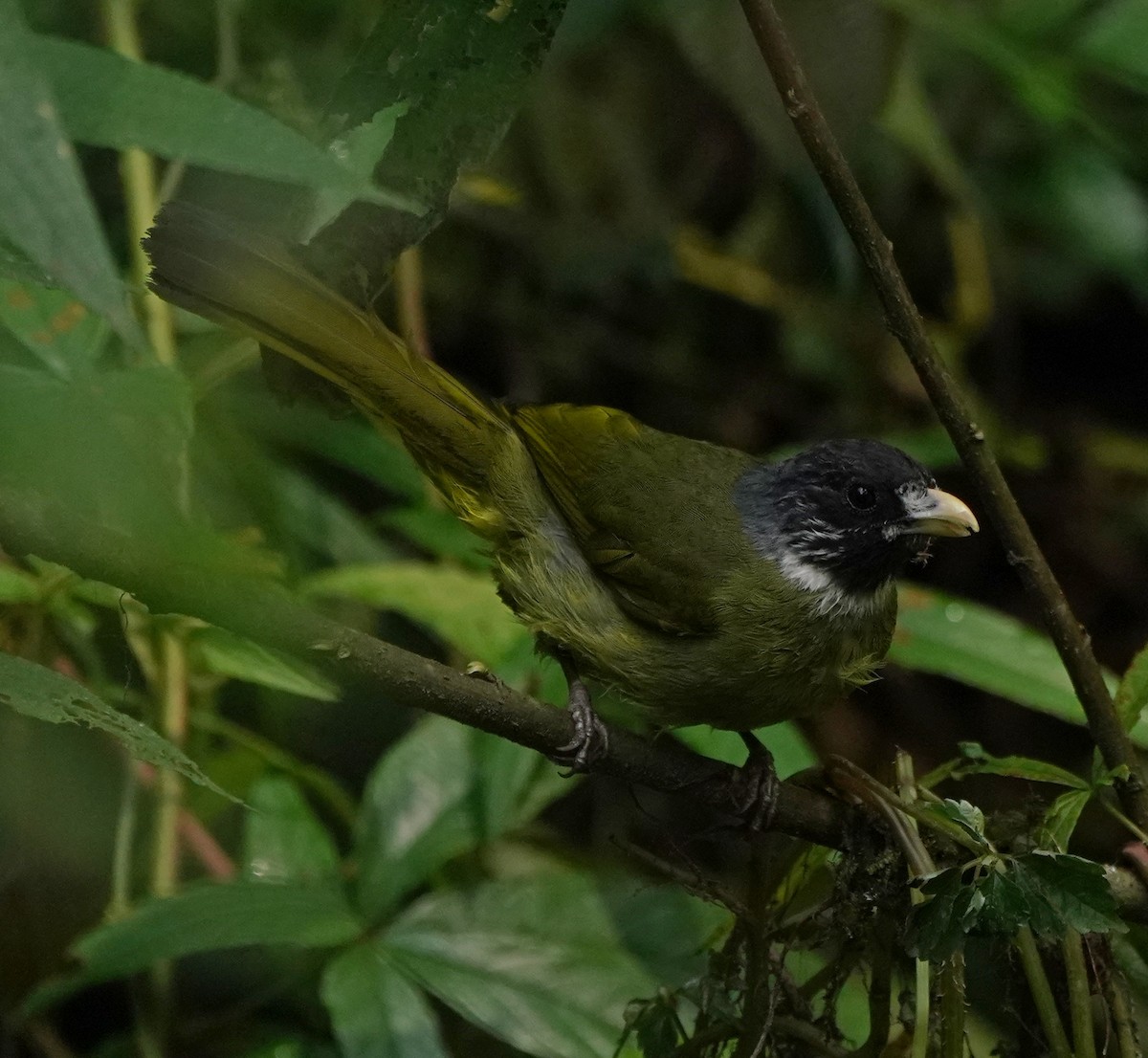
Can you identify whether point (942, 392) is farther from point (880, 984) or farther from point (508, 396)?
point (508, 396)

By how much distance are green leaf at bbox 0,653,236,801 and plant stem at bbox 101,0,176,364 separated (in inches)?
64.4

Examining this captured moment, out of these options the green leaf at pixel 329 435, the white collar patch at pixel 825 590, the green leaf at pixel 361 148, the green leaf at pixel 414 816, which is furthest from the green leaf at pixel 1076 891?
the green leaf at pixel 329 435

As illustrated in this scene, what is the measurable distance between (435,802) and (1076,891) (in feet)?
4.81

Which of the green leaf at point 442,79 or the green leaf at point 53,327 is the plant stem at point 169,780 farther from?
the green leaf at point 442,79

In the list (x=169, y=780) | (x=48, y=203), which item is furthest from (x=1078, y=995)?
(x=169, y=780)

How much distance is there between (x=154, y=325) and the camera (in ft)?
9.95

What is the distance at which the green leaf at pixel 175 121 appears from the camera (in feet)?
4.77

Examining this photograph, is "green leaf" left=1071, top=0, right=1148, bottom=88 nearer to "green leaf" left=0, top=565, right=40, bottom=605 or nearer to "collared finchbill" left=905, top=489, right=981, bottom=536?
"collared finchbill" left=905, top=489, right=981, bottom=536

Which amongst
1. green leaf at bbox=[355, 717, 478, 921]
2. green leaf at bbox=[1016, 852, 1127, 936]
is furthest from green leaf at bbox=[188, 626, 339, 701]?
green leaf at bbox=[1016, 852, 1127, 936]

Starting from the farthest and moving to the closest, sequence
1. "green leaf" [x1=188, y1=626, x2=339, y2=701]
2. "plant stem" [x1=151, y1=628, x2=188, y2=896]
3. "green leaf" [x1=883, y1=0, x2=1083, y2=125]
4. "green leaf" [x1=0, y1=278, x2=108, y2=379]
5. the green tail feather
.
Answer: "green leaf" [x1=883, y1=0, x2=1083, y2=125]
"plant stem" [x1=151, y1=628, x2=188, y2=896]
"green leaf" [x1=0, y1=278, x2=108, y2=379]
"green leaf" [x1=188, y1=626, x2=339, y2=701]
the green tail feather

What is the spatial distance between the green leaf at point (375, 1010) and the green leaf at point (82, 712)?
3.46 ft

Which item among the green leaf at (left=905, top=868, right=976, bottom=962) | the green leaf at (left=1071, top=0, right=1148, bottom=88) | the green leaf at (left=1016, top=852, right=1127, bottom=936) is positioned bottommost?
the green leaf at (left=905, top=868, right=976, bottom=962)

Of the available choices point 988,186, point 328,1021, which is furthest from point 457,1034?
point 988,186

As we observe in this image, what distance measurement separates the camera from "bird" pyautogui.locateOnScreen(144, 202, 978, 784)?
263 cm
